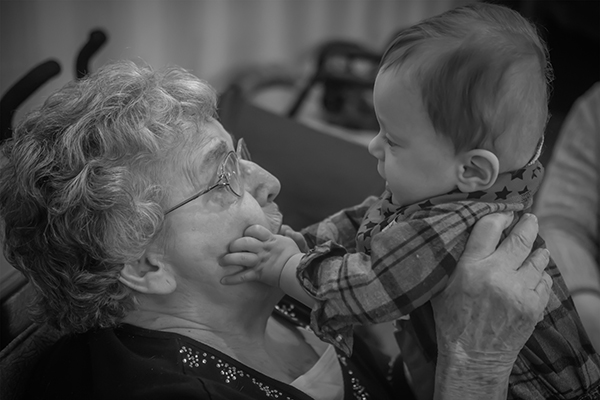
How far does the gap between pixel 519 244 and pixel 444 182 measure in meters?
0.22

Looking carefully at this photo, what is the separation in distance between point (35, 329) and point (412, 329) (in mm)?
806

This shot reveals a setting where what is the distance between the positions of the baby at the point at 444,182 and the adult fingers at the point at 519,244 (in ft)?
0.13

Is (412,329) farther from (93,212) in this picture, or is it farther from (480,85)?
(93,212)

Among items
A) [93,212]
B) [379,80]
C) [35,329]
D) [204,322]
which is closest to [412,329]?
[204,322]

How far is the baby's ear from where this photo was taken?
39.5 inches

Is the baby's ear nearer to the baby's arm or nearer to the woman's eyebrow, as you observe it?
the baby's arm

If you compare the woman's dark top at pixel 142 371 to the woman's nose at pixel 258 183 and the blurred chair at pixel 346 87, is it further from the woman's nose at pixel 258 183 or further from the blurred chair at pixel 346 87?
the blurred chair at pixel 346 87

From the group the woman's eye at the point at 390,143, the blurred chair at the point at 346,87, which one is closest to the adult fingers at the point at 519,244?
the woman's eye at the point at 390,143

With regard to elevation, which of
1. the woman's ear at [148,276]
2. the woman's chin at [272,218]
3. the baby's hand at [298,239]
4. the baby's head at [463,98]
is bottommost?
the baby's hand at [298,239]

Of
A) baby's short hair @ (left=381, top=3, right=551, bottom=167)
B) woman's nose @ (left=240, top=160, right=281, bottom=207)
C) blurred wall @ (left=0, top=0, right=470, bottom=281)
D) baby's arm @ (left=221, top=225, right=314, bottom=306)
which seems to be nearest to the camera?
baby's short hair @ (left=381, top=3, right=551, bottom=167)

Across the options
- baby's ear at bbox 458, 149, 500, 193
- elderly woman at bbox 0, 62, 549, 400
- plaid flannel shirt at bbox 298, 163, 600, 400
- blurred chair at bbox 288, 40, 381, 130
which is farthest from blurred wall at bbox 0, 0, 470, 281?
baby's ear at bbox 458, 149, 500, 193

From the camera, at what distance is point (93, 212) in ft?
3.79

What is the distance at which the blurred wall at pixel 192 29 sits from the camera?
8.61 feet

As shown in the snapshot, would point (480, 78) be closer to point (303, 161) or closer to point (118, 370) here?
point (118, 370)
